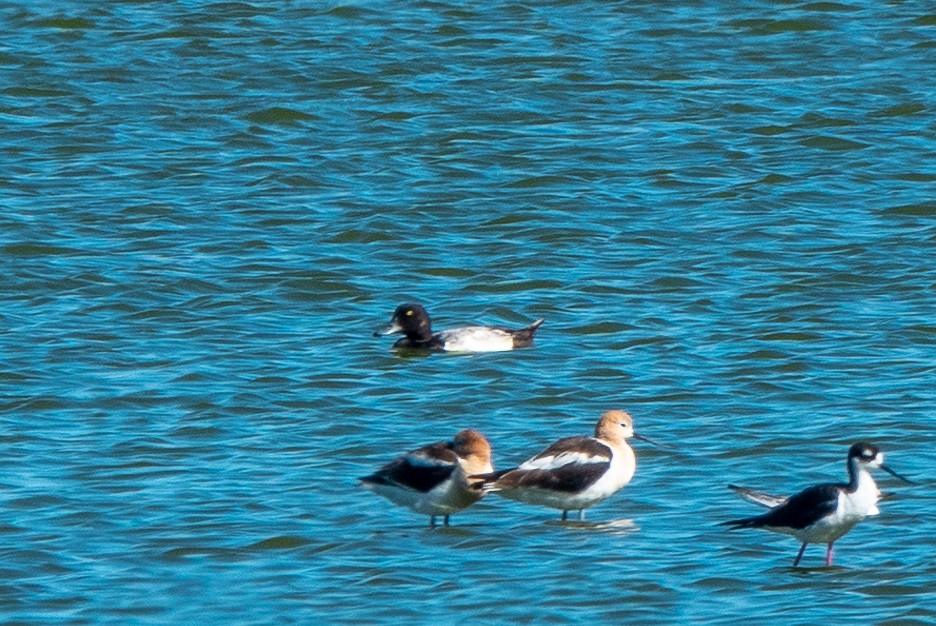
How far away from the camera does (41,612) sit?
1058cm

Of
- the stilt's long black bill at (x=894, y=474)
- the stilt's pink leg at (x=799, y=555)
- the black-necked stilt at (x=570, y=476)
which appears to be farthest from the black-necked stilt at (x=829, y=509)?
the black-necked stilt at (x=570, y=476)

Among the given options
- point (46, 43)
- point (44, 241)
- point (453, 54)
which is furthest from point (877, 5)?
point (44, 241)

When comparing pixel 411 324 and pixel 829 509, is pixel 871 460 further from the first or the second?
pixel 411 324

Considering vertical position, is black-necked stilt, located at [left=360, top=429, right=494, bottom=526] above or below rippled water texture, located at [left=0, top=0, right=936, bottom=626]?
below

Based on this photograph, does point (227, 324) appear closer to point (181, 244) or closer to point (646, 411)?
point (181, 244)

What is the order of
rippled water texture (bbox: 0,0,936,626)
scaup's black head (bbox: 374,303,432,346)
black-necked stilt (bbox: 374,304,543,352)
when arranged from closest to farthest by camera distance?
rippled water texture (bbox: 0,0,936,626) < black-necked stilt (bbox: 374,304,543,352) < scaup's black head (bbox: 374,303,432,346)

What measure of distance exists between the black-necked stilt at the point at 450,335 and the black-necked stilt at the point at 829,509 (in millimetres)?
5078

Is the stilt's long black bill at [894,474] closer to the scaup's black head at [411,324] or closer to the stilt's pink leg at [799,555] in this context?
the stilt's pink leg at [799,555]

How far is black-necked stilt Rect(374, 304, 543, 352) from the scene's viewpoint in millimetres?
16094

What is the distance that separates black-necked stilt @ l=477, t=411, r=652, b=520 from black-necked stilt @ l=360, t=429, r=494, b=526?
0.17m

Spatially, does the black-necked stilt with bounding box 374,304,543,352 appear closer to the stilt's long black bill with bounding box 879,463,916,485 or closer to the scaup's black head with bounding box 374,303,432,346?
the scaup's black head with bounding box 374,303,432,346

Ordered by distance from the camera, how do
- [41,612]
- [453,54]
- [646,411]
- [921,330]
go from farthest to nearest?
[453,54] < [921,330] < [646,411] < [41,612]

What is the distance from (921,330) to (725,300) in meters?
1.80

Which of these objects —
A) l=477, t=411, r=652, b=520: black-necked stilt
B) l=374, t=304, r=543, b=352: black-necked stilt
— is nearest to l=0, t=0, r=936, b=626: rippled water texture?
l=374, t=304, r=543, b=352: black-necked stilt
